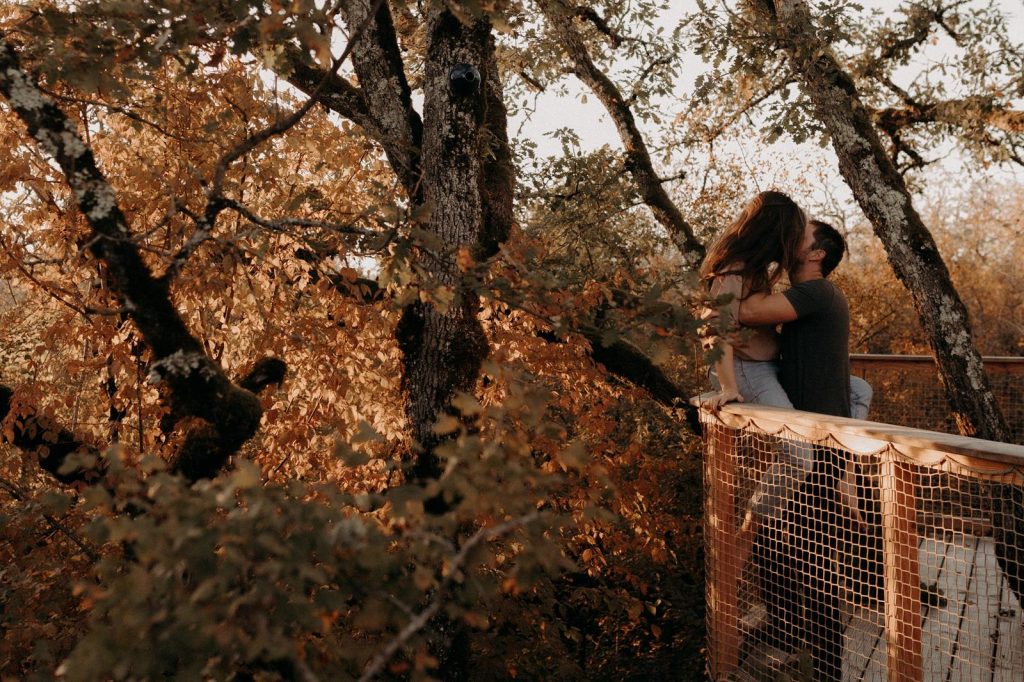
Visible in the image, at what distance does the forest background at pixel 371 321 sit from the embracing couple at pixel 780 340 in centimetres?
41

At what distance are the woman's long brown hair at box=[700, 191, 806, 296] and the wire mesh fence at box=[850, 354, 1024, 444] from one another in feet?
9.08

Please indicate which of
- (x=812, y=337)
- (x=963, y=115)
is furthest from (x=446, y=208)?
(x=963, y=115)

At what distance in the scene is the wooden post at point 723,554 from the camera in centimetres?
365

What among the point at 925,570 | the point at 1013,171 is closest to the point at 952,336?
the point at 925,570

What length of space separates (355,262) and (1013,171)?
9.11 m

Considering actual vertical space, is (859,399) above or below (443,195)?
below

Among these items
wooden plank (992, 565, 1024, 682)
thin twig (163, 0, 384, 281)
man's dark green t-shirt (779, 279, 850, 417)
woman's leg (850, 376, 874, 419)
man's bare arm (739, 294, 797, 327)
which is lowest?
wooden plank (992, 565, 1024, 682)

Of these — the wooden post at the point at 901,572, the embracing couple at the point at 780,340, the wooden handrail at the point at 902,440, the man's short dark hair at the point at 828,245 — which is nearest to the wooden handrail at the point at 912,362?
the man's short dark hair at the point at 828,245

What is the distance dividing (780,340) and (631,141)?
4.27 metres

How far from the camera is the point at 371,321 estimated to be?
5484 mm

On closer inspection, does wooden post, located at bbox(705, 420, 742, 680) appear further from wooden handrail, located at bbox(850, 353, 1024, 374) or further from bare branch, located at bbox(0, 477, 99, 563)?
wooden handrail, located at bbox(850, 353, 1024, 374)

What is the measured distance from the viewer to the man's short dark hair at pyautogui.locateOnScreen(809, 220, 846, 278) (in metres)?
4.11

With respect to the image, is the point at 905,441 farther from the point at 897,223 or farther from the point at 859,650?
the point at 897,223

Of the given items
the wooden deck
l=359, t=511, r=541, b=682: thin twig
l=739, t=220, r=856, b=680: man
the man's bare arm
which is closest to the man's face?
l=739, t=220, r=856, b=680: man
